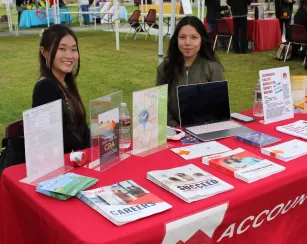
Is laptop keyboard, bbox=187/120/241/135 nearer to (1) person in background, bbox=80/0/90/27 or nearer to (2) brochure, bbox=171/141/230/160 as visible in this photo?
(2) brochure, bbox=171/141/230/160

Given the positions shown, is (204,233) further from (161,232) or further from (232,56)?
(232,56)

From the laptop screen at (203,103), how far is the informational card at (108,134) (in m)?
0.50

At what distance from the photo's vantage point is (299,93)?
236 cm

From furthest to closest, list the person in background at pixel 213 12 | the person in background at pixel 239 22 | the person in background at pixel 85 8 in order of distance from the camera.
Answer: the person in background at pixel 85 8 → the person in background at pixel 213 12 → the person in background at pixel 239 22

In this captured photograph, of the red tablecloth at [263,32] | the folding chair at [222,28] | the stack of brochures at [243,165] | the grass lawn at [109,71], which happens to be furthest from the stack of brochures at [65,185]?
the red tablecloth at [263,32]

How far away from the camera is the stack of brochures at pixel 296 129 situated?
6.42 ft

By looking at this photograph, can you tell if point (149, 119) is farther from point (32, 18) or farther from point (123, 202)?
point (32, 18)

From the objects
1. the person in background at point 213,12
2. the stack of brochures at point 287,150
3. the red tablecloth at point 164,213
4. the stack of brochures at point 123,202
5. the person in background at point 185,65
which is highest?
the person in background at point 213,12

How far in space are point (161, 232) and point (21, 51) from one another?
8274 millimetres

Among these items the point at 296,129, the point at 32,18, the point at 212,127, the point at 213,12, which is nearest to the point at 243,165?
the point at 212,127

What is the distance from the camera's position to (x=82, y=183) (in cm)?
138

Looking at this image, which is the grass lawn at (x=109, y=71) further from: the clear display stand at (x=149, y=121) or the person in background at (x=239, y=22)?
the clear display stand at (x=149, y=121)

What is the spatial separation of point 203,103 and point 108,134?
70 centimetres

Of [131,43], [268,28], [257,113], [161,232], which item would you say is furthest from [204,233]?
[131,43]
